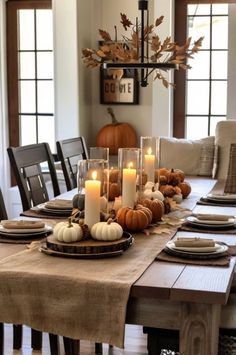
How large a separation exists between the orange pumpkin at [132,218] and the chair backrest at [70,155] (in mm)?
1519

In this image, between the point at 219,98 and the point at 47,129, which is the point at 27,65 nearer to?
the point at 47,129

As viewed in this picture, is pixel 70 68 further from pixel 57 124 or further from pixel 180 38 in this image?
pixel 180 38

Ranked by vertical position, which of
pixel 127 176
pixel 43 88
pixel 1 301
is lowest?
pixel 1 301

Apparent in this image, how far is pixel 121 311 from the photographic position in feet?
6.01

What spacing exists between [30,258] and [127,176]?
2.33 ft

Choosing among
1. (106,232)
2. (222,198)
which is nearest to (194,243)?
(106,232)

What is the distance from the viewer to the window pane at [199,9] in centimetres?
522

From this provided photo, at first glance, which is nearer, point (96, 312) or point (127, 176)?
point (96, 312)

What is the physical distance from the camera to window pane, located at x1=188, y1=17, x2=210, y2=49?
5242 millimetres

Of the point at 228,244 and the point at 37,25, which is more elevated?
the point at 37,25

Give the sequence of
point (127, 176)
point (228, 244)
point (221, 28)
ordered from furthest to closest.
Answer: point (221, 28)
point (127, 176)
point (228, 244)

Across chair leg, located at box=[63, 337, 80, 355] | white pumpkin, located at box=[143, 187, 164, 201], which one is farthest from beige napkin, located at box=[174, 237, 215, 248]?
chair leg, located at box=[63, 337, 80, 355]

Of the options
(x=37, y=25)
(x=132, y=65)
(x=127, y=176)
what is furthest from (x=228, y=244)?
(x=37, y=25)

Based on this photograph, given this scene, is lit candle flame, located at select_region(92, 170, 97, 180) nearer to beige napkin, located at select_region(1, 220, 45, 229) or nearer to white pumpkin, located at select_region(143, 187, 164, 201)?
beige napkin, located at select_region(1, 220, 45, 229)
